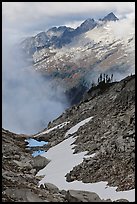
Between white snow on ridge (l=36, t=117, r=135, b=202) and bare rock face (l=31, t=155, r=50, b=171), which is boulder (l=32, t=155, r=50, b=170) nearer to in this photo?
bare rock face (l=31, t=155, r=50, b=171)

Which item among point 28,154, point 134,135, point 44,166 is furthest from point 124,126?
point 28,154

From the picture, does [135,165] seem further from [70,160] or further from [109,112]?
[109,112]

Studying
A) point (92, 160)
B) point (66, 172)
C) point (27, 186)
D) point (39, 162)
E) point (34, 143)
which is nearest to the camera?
point (27, 186)

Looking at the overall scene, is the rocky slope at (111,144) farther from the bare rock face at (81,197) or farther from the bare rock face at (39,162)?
the bare rock face at (81,197)

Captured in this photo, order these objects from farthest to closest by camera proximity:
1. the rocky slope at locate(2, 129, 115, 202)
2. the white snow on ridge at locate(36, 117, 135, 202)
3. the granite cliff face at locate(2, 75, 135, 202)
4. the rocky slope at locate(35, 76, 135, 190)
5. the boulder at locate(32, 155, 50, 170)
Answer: the boulder at locate(32, 155, 50, 170) < the rocky slope at locate(35, 76, 135, 190) < the white snow on ridge at locate(36, 117, 135, 202) < the granite cliff face at locate(2, 75, 135, 202) < the rocky slope at locate(2, 129, 115, 202)

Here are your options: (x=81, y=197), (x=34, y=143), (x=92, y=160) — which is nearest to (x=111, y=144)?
(x=92, y=160)

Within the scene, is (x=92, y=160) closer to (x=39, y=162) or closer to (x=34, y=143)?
(x=39, y=162)

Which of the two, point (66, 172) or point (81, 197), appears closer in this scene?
point (81, 197)

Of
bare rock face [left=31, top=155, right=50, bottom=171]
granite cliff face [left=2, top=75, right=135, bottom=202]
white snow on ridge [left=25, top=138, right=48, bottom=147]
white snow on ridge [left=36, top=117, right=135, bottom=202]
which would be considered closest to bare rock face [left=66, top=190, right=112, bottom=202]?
granite cliff face [left=2, top=75, right=135, bottom=202]

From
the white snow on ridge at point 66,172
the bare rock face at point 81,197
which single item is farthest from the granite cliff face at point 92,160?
the white snow on ridge at point 66,172
